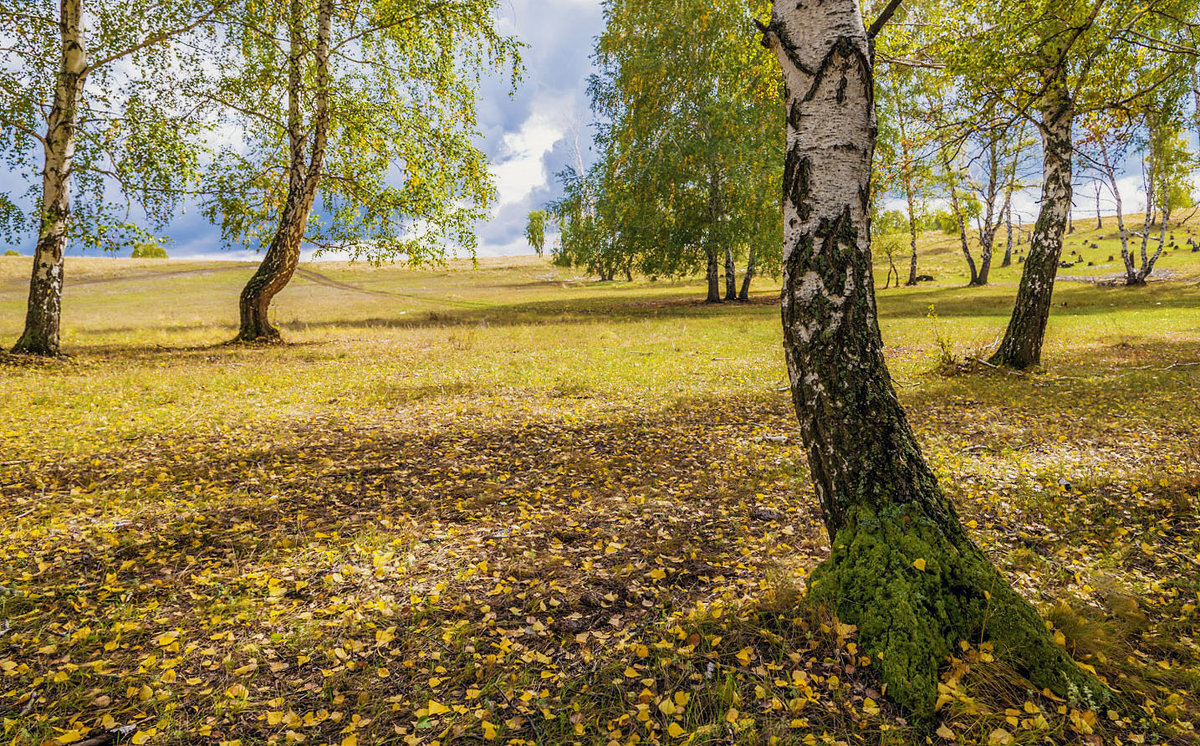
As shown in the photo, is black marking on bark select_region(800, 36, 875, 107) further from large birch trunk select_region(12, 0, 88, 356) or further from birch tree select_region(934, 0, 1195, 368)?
large birch trunk select_region(12, 0, 88, 356)

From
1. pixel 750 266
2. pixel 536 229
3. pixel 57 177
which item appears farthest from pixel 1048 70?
pixel 536 229

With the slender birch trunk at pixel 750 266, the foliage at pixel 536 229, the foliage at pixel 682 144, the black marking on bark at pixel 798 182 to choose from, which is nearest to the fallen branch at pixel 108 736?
the black marking on bark at pixel 798 182

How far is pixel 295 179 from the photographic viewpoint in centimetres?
Result: 1572

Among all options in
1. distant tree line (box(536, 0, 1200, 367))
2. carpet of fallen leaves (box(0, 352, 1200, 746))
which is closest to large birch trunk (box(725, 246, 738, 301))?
distant tree line (box(536, 0, 1200, 367))

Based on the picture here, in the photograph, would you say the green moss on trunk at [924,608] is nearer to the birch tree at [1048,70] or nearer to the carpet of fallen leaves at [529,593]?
the carpet of fallen leaves at [529,593]

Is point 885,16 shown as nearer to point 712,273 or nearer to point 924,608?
point 924,608

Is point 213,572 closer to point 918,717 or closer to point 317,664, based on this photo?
point 317,664

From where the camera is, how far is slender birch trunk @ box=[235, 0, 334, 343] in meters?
14.4

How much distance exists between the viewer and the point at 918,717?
2889 millimetres

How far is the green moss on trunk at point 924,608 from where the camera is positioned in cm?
306

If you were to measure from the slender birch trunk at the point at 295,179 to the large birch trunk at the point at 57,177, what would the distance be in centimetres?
400

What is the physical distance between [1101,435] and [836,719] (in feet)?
23.6

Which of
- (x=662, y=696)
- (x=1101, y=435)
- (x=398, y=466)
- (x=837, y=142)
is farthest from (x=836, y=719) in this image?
(x=1101, y=435)

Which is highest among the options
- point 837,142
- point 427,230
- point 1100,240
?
point 1100,240
